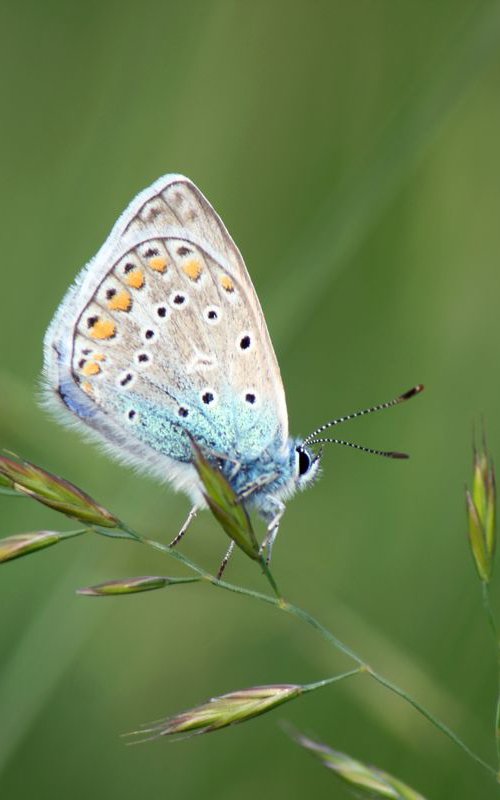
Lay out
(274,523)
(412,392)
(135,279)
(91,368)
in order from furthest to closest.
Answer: (135,279), (91,368), (274,523), (412,392)

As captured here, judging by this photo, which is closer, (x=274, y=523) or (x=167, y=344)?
(x=274, y=523)

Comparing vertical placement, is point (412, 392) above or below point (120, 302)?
above

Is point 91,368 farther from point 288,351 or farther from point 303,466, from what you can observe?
point 288,351

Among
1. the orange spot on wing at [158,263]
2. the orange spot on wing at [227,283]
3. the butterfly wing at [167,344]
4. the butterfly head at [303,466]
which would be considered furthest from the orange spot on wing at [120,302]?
the butterfly head at [303,466]

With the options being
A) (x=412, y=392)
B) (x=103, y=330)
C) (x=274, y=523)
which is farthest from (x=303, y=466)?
(x=103, y=330)

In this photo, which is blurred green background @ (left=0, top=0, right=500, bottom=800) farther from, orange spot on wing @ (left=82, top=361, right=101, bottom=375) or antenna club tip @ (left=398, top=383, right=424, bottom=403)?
antenna club tip @ (left=398, top=383, right=424, bottom=403)

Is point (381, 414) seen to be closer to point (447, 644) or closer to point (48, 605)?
point (447, 644)
